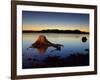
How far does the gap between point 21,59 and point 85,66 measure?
2.21 feet

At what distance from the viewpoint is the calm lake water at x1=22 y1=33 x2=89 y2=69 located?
2004mm

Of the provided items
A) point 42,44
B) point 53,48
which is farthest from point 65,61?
point 42,44

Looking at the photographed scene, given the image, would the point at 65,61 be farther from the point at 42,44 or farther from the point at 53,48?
the point at 42,44

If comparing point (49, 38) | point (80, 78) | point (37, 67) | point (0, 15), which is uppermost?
point (0, 15)

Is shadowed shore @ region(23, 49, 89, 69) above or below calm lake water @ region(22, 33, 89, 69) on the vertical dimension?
below

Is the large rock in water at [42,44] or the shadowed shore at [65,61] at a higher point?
the large rock in water at [42,44]

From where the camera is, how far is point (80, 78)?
2186 millimetres

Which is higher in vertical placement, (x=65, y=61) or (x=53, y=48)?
(x=53, y=48)

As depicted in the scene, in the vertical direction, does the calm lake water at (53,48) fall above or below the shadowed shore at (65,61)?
above

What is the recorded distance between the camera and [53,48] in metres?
2.09

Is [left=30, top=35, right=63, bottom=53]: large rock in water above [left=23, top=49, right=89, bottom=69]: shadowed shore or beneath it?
above

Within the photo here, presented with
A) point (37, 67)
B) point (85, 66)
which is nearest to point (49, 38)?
point (37, 67)

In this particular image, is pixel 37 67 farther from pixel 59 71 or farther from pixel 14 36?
pixel 14 36

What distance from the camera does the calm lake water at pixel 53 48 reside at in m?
2.00
